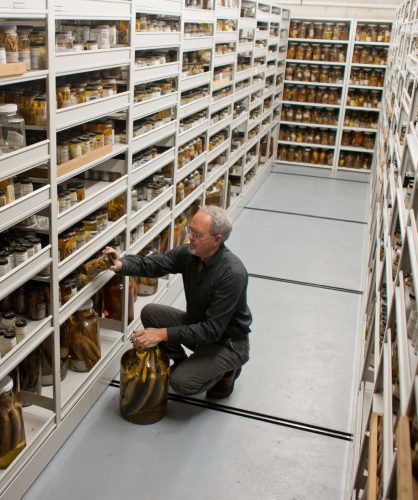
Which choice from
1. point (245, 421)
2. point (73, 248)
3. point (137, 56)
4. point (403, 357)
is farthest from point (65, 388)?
point (137, 56)

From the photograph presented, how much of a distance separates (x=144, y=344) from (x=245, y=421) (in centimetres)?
74

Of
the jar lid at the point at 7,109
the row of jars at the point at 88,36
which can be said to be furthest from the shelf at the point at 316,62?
the jar lid at the point at 7,109

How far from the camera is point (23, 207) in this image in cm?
208

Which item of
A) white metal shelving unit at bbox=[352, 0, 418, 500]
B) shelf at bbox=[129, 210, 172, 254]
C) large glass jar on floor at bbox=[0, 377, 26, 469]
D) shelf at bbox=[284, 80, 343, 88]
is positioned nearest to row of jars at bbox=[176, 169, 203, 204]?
shelf at bbox=[129, 210, 172, 254]

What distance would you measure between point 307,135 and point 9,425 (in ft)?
24.9

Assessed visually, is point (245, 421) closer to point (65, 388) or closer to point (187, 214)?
point (65, 388)

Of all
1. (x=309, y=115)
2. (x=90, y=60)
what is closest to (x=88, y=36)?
(x=90, y=60)

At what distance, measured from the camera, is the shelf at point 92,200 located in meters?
2.46

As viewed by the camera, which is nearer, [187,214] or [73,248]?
[73,248]

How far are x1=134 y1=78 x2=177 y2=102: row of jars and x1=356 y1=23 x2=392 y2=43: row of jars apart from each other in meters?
5.48

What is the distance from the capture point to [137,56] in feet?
11.8

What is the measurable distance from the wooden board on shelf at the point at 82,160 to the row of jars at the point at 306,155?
6.63m

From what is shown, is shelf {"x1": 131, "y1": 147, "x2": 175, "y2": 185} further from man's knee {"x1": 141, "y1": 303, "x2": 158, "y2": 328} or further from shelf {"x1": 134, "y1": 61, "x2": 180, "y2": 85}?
man's knee {"x1": 141, "y1": 303, "x2": 158, "y2": 328}

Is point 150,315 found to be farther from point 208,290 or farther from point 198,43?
point 198,43
